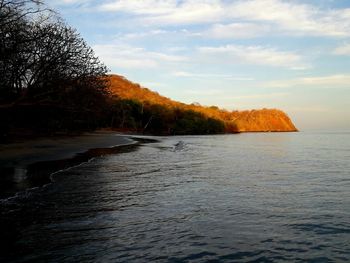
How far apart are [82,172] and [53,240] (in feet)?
41.4

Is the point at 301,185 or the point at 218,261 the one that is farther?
the point at 301,185

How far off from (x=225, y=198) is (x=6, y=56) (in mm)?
12583

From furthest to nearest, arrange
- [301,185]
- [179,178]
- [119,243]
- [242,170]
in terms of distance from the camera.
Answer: [242,170], [179,178], [301,185], [119,243]

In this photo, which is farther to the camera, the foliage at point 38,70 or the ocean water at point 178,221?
the foliage at point 38,70

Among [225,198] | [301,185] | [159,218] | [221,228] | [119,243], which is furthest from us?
[301,185]

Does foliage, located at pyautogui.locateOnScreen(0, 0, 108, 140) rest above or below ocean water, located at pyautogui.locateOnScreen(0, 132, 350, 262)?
above

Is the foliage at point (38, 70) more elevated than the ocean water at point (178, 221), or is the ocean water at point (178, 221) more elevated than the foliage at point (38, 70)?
the foliage at point (38, 70)

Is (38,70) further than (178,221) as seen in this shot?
Yes

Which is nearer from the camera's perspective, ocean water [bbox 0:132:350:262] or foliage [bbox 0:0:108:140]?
ocean water [bbox 0:132:350:262]

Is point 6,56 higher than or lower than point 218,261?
higher

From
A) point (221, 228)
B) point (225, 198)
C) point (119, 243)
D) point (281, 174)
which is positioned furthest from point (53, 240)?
point (281, 174)

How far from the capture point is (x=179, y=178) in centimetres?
2064

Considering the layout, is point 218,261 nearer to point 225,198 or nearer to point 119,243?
point 119,243

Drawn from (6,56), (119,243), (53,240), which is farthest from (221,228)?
(6,56)
